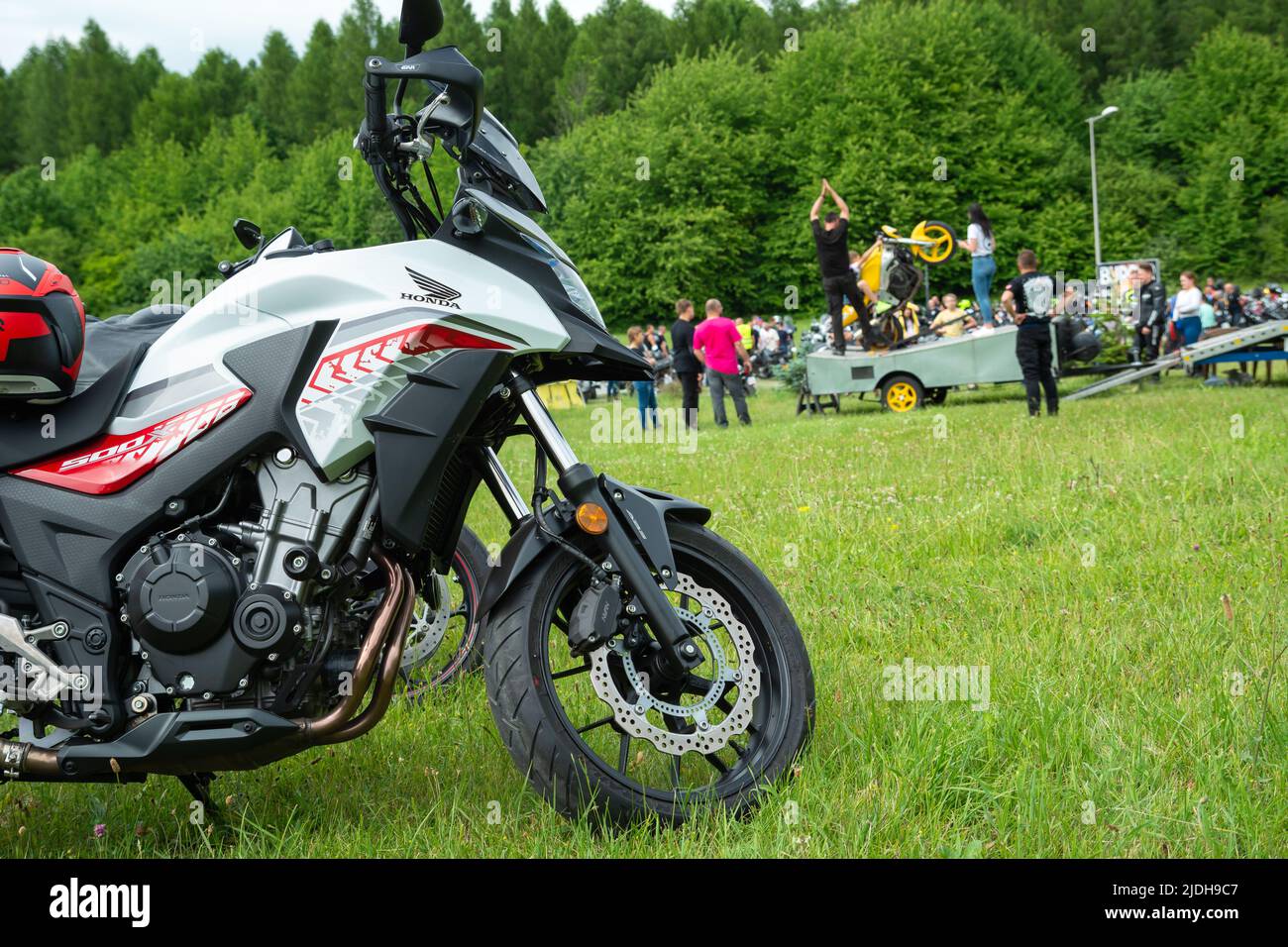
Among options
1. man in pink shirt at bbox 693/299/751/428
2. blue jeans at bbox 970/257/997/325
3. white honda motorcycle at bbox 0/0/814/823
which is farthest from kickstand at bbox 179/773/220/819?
blue jeans at bbox 970/257/997/325

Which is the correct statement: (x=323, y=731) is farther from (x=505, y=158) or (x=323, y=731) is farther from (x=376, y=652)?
(x=505, y=158)

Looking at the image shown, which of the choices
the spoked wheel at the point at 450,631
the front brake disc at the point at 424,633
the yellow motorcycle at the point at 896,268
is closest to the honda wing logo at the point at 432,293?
the spoked wheel at the point at 450,631

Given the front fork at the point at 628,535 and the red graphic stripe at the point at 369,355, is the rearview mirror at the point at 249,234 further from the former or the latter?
the front fork at the point at 628,535

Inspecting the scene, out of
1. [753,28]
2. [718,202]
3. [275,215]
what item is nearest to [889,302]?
[718,202]

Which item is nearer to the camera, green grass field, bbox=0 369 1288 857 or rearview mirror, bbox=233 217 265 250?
green grass field, bbox=0 369 1288 857

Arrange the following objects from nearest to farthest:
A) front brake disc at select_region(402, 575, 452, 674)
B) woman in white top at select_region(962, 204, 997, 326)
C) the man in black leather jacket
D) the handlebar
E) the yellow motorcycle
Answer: the handlebar, front brake disc at select_region(402, 575, 452, 674), woman in white top at select_region(962, 204, 997, 326), the yellow motorcycle, the man in black leather jacket

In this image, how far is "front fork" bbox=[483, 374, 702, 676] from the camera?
2.81 metres

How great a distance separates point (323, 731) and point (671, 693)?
0.86 m

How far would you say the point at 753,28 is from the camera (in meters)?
75.5

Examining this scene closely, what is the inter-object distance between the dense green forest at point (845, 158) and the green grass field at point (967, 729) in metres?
43.4

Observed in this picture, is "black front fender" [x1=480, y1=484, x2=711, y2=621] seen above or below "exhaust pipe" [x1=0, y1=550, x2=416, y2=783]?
above

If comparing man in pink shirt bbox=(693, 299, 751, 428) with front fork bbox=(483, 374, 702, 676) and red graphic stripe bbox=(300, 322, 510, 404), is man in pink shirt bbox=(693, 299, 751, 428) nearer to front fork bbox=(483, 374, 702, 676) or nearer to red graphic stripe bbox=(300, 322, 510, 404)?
front fork bbox=(483, 374, 702, 676)

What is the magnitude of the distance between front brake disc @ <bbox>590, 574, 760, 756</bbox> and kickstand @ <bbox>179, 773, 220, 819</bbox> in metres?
1.07

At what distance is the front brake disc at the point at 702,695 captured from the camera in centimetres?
283
